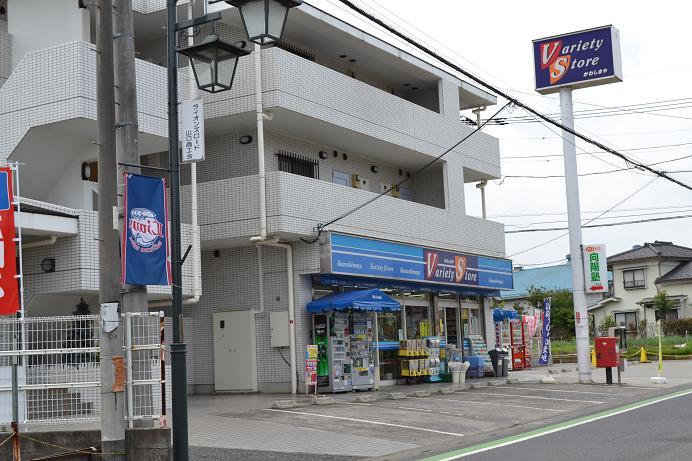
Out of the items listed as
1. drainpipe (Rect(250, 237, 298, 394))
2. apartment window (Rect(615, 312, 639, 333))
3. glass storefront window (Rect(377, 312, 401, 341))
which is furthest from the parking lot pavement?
apartment window (Rect(615, 312, 639, 333))

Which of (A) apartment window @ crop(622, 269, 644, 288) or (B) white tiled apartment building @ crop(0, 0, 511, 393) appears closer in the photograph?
(B) white tiled apartment building @ crop(0, 0, 511, 393)

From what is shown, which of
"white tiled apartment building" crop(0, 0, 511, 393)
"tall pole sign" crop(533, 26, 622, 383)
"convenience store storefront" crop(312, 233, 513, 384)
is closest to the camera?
"white tiled apartment building" crop(0, 0, 511, 393)

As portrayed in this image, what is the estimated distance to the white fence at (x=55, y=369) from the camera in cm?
1180

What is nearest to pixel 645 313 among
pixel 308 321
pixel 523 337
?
pixel 523 337

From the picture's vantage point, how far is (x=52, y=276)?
1688 cm

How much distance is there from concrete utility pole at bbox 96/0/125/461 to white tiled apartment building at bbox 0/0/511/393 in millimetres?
5438

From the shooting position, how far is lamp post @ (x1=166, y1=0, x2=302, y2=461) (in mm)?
9445

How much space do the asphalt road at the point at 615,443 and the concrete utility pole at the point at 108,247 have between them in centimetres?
474

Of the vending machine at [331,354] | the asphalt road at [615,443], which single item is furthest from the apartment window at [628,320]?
the asphalt road at [615,443]

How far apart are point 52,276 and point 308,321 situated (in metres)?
7.32

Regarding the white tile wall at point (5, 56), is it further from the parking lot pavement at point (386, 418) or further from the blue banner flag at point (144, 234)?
the blue banner flag at point (144, 234)

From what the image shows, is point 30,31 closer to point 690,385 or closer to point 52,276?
point 52,276

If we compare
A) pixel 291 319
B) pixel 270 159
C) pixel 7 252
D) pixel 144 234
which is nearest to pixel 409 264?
pixel 291 319

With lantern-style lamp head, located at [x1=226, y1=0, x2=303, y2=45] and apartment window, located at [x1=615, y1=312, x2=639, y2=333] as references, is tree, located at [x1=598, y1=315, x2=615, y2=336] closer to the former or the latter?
apartment window, located at [x1=615, y1=312, x2=639, y2=333]
